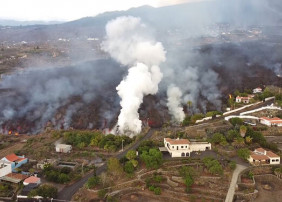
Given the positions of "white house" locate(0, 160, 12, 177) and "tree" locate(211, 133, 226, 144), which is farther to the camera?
Answer: "tree" locate(211, 133, 226, 144)

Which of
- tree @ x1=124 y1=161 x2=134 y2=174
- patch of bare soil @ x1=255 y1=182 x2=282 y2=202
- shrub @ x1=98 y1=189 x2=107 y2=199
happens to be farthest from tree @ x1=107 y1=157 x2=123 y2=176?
patch of bare soil @ x1=255 y1=182 x2=282 y2=202

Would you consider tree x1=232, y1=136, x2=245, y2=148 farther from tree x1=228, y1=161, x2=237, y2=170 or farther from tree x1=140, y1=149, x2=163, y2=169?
tree x1=140, y1=149, x2=163, y2=169

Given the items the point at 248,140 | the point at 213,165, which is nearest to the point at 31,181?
the point at 213,165

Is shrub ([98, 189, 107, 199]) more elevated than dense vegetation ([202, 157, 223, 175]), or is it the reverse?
dense vegetation ([202, 157, 223, 175])

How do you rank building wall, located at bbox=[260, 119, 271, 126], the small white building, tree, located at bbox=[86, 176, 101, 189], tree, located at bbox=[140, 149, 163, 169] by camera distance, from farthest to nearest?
building wall, located at bbox=[260, 119, 271, 126]
the small white building
tree, located at bbox=[140, 149, 163, 169]
tree, located at bbox=[86, 176, 101, 189]

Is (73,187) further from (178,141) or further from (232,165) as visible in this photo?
(232,165)

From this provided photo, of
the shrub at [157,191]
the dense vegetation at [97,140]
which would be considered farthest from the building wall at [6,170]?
the shrub at [157,191]
